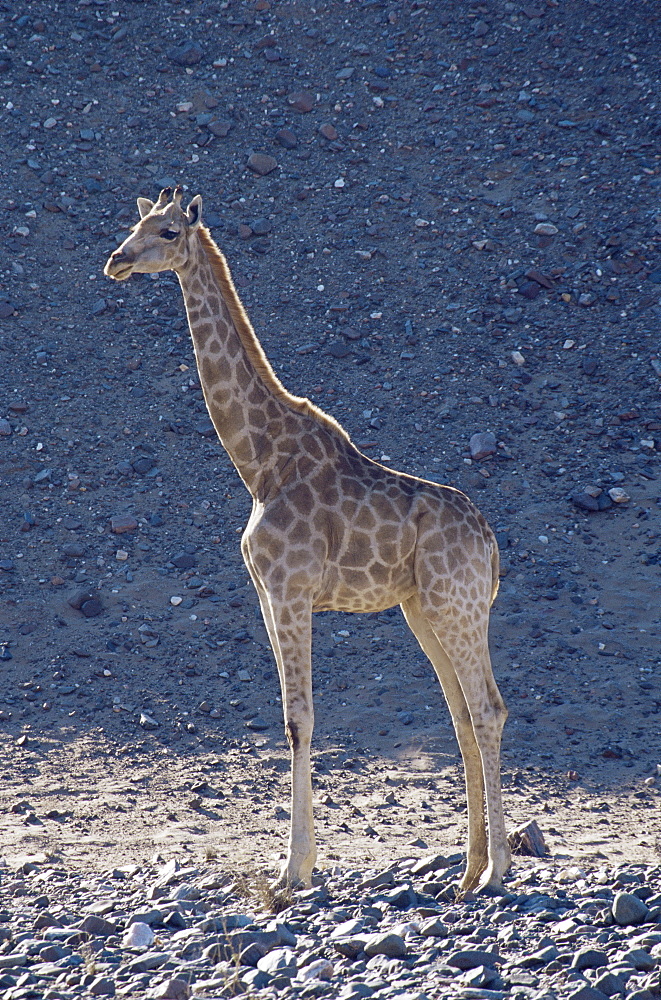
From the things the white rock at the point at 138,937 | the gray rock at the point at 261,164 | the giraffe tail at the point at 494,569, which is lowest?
the white rock at the point at 138,937

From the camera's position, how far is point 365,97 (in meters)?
23.8

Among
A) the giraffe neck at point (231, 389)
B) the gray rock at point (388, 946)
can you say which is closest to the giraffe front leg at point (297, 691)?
the giraffe neck at point (231, 389)

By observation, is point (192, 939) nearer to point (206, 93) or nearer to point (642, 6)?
point (206, 93)

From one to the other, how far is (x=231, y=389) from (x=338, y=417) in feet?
27.4

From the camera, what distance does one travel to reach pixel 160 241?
32.9 feet

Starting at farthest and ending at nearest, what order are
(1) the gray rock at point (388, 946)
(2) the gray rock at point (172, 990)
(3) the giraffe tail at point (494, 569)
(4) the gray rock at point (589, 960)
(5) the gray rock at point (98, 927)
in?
(3) the giraffe tail at point (494, 569) → (5) the gray rock at point (98, 927) → (1) the gray rock at point (388, 946) → (4) the gray rock at point (589, 960) → (2) the gray rock at point (172, 990)

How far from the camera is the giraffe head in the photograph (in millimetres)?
9836

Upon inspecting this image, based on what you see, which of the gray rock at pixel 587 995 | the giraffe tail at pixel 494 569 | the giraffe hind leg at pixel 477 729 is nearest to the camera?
the gray rock at pixel 587 995

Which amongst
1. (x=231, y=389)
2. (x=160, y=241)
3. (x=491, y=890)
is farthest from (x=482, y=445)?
(x=491, y=890)

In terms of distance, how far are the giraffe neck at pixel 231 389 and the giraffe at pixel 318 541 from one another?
1 cm

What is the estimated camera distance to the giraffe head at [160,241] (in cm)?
984

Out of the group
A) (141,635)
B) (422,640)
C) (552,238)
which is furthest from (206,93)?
(422,640)

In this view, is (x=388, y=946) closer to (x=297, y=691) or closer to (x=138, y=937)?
(x=138, y=937)

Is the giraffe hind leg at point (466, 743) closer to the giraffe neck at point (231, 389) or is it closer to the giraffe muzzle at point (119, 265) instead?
the giraffe neck at point (231, 389)
